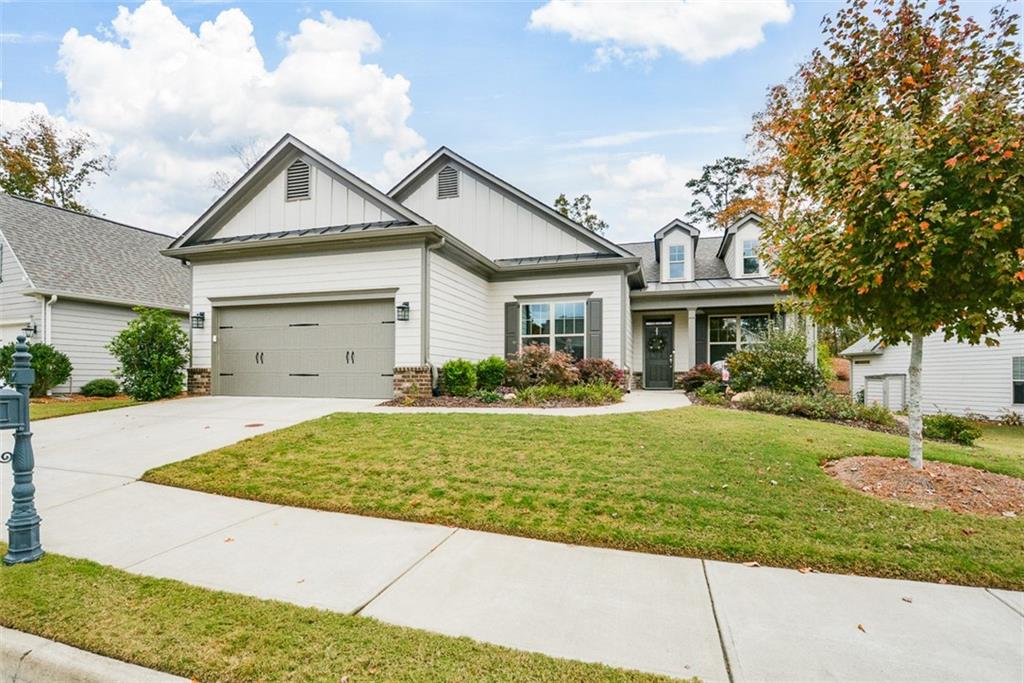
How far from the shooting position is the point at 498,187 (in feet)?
45.3

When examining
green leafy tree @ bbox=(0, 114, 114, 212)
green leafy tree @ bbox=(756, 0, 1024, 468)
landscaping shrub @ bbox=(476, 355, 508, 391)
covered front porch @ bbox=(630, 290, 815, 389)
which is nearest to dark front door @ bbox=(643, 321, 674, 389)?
covered front porch @ bbox=(630, 290, 815, 389)

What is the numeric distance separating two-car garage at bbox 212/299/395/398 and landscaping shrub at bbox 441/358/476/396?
1.17 metres

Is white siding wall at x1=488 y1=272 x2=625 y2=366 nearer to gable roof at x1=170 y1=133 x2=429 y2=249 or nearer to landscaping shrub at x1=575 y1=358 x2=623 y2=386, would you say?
landscaping shrub at x1=575 y1=358 x2=623 y2=386

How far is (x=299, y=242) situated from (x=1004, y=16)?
466 inches

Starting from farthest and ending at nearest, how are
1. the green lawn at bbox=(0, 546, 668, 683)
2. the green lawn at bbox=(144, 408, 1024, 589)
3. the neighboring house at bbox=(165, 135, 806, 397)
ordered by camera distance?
the neighboring house at bbox=(165, 135, 806, 397)
the green lawn at bbox=(144, 408, 1024, 589)
the green lawn at bbox=(0, 546, 668, 683)

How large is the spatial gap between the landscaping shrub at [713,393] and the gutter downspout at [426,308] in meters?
5.94

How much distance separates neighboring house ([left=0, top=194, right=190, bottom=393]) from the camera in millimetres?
13477

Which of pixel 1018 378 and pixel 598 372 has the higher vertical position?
pixel 598 372

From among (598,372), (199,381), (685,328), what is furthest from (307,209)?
(685,328)

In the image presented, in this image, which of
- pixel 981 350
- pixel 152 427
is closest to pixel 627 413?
pixel 152 427

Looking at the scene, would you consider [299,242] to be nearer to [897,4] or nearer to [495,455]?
[495,455]

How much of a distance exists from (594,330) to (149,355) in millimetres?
10113

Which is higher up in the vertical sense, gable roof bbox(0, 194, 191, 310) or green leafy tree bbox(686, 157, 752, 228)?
green leafy tree bbox(686, 157, 752, 228)

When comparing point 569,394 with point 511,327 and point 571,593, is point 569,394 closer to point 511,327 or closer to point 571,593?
point 511,327
